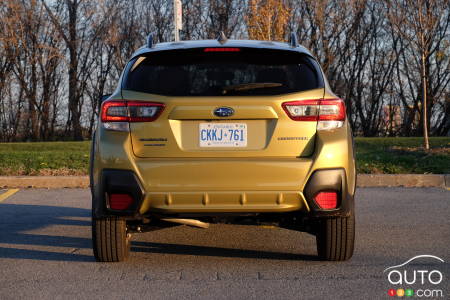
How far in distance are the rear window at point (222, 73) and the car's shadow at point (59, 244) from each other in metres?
1.47

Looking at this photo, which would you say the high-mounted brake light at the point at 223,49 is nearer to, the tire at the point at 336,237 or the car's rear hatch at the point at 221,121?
the car's rear hatch at the point at 221,121

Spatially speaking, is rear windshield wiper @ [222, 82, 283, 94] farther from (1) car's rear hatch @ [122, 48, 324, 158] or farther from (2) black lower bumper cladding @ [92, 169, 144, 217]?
(2) black lower bumper cladding @ [92, 169, 144, 217]

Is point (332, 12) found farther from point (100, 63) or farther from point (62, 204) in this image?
point (62, 204)

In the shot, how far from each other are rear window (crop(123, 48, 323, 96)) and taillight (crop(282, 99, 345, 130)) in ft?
0.44

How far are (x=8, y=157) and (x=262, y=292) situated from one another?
11953mm

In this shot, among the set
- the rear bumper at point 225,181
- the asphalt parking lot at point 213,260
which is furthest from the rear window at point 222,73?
the asphalt parking lot at point 213,260

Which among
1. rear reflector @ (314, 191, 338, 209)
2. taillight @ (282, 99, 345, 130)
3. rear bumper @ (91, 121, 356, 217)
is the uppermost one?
taillight @ (282, 99, 345, 130)

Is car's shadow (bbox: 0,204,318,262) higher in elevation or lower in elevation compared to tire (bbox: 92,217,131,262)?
lower

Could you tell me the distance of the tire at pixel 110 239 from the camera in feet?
16.7

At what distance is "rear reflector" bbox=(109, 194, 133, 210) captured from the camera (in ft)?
15.7

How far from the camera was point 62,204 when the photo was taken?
29.8 ft

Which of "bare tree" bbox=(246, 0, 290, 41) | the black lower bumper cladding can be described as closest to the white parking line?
the black lower bumper cladding

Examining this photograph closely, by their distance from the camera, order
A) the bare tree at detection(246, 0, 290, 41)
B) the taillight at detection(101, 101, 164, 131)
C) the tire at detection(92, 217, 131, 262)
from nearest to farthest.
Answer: the taillight at detection(101, 101, 164, 131) → the tire at detection(92, 217, 131, 262) → the bare tree at detection(246, 0, 290, 41)

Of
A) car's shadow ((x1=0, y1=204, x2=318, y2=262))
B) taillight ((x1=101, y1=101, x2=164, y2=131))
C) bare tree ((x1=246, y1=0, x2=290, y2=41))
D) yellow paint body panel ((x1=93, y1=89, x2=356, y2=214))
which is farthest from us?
bare tree ((x1=246, y1=0, x2=290, y2=41))
